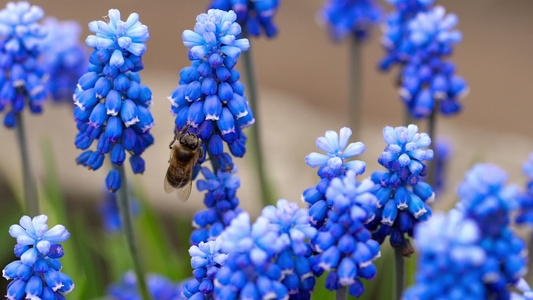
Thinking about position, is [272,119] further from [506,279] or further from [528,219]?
[506,279]

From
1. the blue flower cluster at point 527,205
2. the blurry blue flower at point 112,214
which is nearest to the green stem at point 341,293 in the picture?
the blue flower cluster at point 527,205

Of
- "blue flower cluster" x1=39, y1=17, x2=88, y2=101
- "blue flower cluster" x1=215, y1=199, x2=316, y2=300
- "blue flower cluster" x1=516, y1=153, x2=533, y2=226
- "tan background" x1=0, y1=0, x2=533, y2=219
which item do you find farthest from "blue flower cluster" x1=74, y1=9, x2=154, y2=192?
"tan background" x1=0, y1=0, x2=533, y2=219

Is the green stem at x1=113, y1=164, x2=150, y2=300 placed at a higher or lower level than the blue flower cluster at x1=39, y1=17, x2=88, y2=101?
lower

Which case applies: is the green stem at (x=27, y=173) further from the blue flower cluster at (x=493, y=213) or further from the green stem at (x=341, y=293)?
the blue flower cluster at (x=493, y=213)

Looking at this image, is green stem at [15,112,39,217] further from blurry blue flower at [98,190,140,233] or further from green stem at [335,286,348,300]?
green stem at [335,286,348,300]

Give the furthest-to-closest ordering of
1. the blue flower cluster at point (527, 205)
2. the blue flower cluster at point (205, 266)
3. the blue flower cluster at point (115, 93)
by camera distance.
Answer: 1. the blue flower cluster at point (115, 93)
2. the blue flower cluster at point (527, 205)
3. the blue flower cluster at point (205, 266)

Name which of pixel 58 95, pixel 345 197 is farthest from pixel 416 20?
pixel 58 95
